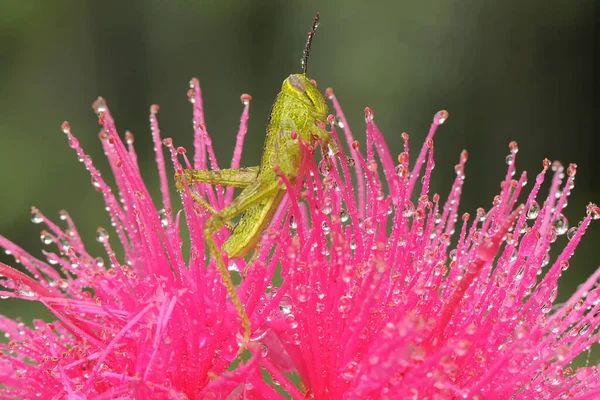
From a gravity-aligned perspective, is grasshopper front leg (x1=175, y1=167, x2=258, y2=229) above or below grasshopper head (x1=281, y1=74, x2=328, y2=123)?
below

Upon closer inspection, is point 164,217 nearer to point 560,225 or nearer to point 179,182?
point 179,182

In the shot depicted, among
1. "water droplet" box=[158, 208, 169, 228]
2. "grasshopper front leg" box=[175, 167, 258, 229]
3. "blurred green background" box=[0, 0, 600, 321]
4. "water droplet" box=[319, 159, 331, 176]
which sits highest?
"blurred green background" box=[0, 0, 600, 321]

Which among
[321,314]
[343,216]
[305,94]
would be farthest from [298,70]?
[321,314]

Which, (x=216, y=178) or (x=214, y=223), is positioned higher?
(x=216, y=178)

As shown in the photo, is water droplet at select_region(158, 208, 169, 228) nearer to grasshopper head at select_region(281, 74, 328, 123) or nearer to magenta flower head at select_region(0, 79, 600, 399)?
magenta flower head at select_region(0, 79, 600, 399)

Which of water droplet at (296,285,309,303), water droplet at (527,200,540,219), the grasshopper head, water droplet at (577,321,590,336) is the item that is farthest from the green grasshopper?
water droplet at (577,321,590,336)

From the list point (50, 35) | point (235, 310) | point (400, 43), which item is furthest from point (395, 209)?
point (50, 35)

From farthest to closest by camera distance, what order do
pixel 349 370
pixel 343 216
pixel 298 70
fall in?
1. pixel 298 70
2. pixel 343 216
3. pixel 349 370

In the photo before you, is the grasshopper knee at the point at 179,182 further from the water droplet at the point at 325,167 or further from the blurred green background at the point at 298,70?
the blurred green background at the point at 298,70
